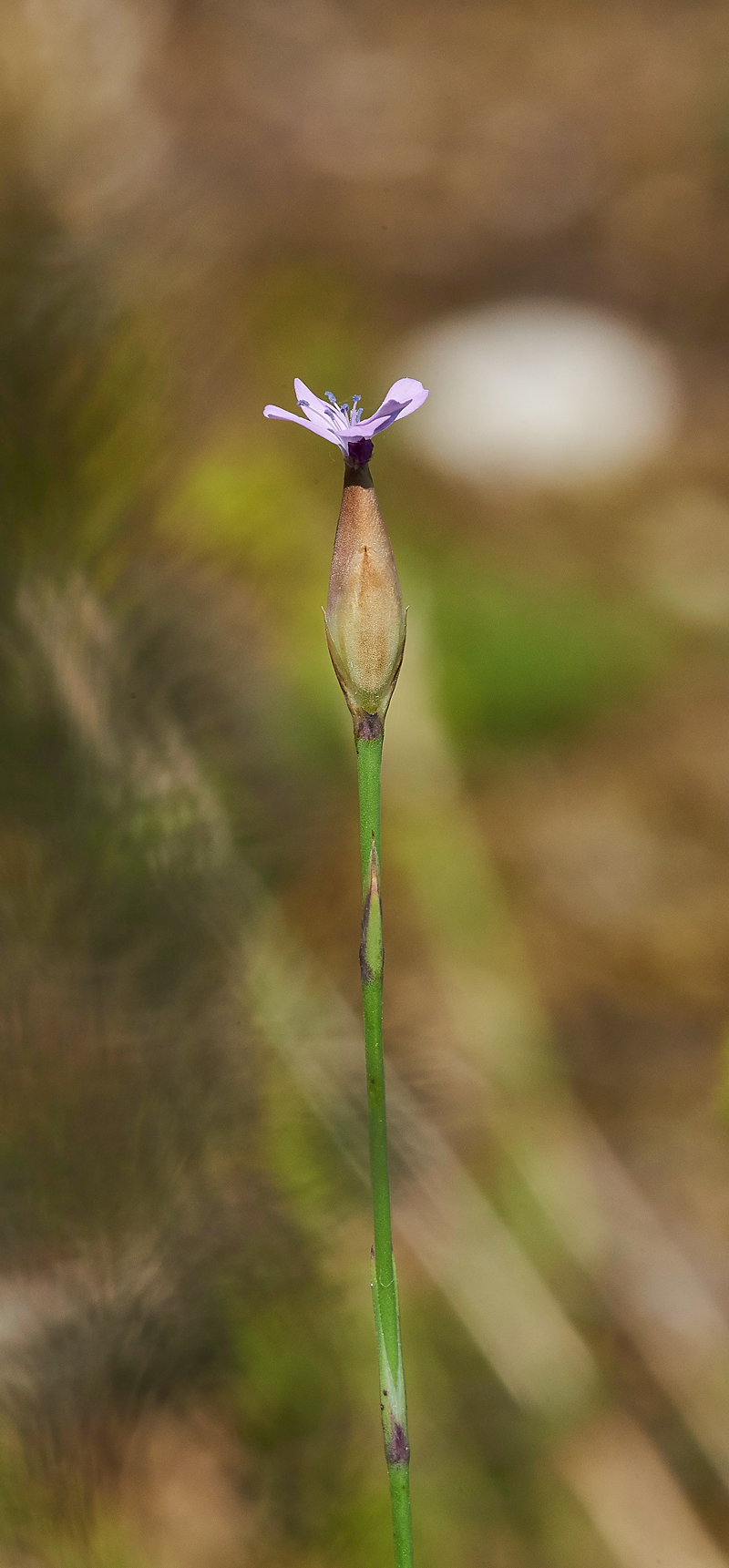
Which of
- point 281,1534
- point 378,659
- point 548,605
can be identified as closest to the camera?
point 378,659

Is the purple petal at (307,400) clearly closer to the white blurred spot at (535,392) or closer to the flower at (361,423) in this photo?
the flower at (361,423)

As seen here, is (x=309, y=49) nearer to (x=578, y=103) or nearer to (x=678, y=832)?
(x=578, y=103)

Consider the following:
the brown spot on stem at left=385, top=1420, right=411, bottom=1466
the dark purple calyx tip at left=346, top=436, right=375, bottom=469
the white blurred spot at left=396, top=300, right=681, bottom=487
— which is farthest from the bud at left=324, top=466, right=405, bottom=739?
the white blurred spot at left=396, top=300, right=681, bottom=487

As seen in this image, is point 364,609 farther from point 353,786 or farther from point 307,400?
point 353,786

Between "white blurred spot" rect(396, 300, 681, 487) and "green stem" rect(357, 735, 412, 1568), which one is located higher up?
"white blurred spot" rect(396, 300, 681, 487)

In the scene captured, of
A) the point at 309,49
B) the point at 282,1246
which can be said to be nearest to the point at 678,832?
the point at 282,1246

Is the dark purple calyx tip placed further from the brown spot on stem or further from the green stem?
the brown spot on stem
